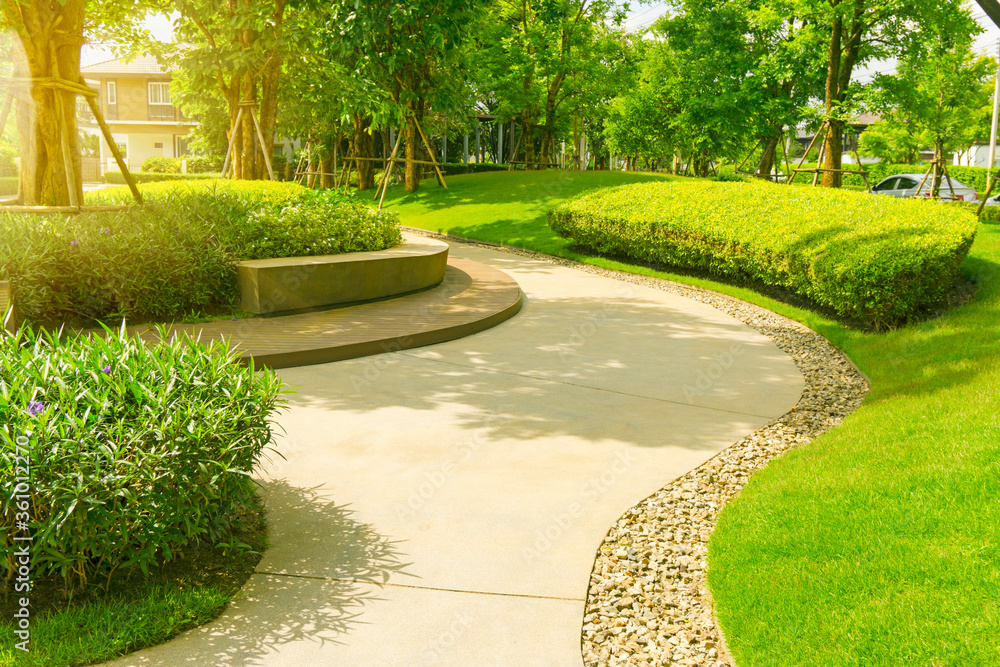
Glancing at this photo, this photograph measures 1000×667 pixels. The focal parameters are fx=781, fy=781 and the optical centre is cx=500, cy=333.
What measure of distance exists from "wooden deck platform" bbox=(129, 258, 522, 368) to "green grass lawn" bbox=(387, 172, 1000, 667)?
14.0 feet

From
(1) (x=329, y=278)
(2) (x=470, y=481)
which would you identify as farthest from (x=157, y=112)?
(2) (x=470, y=481)

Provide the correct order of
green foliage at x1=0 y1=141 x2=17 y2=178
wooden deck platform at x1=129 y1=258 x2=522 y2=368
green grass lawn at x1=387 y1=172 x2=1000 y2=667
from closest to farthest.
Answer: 1. green grass lawn at x1=387 y1=172 x2=1000 y2=667
2. wooden deck platform at x1=129 y1=258 x2=522 y2=368
3. green foliage at x1=0 y1=141 x2=17 y2=178

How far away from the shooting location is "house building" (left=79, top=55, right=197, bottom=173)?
53.1 metres

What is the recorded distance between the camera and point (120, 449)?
3.20 m

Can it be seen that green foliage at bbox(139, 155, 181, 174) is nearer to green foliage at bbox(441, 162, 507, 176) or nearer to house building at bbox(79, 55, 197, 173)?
house building at bbox(79, 55, 197, 173)

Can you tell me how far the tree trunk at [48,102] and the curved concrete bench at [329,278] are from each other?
2525mm

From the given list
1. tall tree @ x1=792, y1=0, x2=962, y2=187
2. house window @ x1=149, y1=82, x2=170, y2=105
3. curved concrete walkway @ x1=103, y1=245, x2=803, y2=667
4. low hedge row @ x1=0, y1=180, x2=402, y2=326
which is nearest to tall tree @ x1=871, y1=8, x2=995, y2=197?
tall tree @ x1=792, y1=0, x2=962, y2=187

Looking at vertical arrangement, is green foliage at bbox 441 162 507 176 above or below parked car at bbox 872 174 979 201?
above

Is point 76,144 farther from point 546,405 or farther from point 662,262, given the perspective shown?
point 662,262

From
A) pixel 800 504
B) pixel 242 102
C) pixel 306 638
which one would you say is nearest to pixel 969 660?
pixel 800 504

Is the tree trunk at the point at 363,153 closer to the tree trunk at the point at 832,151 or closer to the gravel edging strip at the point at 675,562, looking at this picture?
the tree trunk at the point at 832,151

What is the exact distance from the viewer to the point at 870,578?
344cm

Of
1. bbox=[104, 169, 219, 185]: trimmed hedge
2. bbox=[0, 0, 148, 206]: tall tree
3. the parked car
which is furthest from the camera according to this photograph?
bbox=[104, 169, 219, 185]: trimmed hedge

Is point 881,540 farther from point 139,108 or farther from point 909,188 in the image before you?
point 139,108
